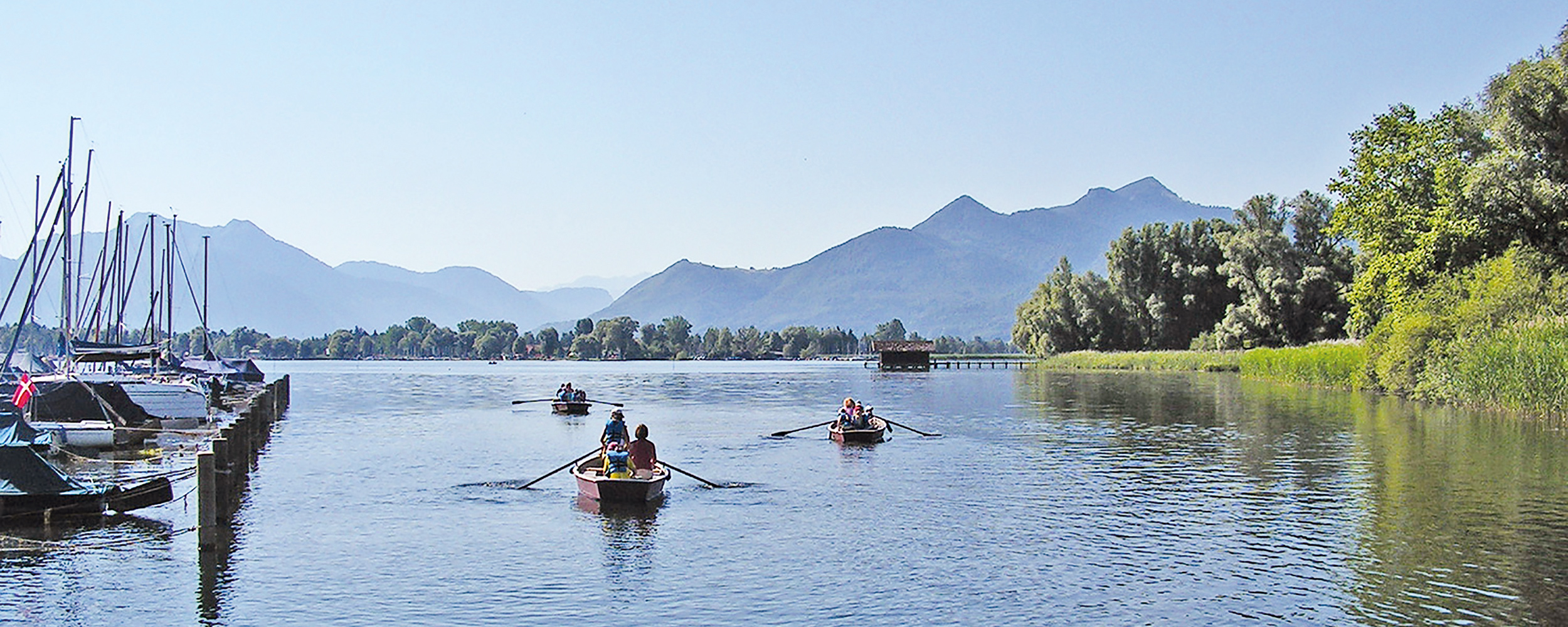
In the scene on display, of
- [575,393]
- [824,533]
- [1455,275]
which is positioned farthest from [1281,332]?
[824,533]

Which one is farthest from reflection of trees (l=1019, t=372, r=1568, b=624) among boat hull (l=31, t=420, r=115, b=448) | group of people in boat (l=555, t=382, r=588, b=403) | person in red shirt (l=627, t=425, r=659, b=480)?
boat hull (l=31, t=420, r=115, b=448)

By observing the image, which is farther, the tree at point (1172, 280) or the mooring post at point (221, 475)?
the tree at point (1172, 280)

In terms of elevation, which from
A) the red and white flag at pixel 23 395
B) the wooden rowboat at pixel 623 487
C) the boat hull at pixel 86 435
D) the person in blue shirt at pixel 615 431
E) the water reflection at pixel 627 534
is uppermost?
the red and white flag at pixel 23 395

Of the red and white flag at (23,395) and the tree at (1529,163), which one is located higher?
the tree at (1529,163)

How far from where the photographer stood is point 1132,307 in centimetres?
15350

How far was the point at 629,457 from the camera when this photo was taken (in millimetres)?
28891

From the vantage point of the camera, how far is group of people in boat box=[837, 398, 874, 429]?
154 feet

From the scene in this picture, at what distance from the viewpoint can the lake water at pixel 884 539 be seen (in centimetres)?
1892

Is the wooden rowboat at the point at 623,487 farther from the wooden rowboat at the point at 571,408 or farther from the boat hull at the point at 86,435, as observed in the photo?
the wooden rowboat at the point at 571,408

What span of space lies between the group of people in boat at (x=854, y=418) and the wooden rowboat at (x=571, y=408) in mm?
24748

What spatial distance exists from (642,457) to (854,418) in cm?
1889

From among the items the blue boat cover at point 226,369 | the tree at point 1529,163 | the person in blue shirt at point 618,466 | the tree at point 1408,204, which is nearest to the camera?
the person in blue shirt at point 618,466

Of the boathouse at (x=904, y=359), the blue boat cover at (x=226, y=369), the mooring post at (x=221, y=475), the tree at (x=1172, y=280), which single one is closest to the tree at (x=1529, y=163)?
the mooring post at (x=221, y=475)

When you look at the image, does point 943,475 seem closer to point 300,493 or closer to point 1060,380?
point 300,493
